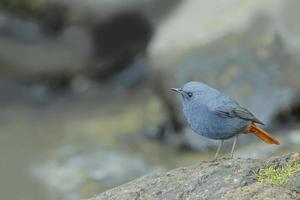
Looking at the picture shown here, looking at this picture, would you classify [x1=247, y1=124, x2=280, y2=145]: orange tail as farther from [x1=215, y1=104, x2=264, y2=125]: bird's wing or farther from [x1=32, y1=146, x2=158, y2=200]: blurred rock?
[x1=32, y1=146, x2=158, y2=200]: blurred rock

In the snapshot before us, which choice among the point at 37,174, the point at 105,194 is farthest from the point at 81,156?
the point at 105,194

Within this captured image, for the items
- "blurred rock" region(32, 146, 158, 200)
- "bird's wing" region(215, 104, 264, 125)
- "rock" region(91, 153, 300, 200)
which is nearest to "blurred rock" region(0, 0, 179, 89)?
"blurred rock" region(32, 146, 158, 200)

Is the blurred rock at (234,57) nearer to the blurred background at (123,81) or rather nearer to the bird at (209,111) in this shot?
the blurred background at (123,81)

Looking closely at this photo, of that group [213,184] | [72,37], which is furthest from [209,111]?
[72,37]

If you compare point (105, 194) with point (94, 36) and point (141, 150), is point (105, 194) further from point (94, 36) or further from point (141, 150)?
point (94, 36)

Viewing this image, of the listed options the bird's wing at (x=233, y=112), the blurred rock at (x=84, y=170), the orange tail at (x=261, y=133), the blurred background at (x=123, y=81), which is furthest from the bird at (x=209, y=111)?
the blurred rock at (x=84, y=170)

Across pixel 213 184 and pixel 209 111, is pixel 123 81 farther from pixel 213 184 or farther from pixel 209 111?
pixel 213 184

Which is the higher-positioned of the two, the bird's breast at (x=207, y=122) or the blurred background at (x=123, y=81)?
the blurred background at (x=123, y=81)
